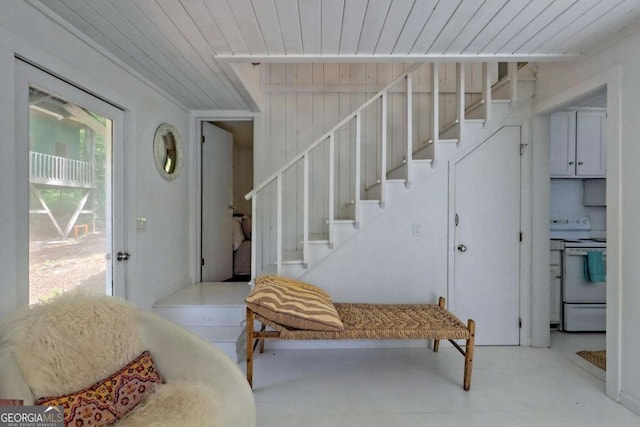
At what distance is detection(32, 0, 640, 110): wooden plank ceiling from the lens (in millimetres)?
1684

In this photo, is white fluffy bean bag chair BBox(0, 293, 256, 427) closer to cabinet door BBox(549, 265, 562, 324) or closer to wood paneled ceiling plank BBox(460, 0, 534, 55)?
wood paneled ceiling plank BBox(460, 0, 534, 55)

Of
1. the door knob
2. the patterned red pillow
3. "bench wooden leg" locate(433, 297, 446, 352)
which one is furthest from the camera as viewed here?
"bench wooden leg" locate(433, 297, 446, 352)

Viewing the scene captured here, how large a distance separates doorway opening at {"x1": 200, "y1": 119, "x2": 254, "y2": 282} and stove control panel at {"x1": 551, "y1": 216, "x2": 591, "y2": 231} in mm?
3788

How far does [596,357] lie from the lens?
9.00 feet

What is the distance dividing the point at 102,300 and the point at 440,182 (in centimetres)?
266

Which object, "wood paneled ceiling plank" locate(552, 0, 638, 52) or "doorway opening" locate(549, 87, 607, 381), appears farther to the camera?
"doorway opening" locate(549, 87, 607, 381)

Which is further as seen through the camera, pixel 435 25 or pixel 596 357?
pixel 596 357

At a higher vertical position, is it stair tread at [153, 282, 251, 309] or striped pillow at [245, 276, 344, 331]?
striped pillow at [245, 276, 344, 331]

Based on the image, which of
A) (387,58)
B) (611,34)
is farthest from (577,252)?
(387,58)

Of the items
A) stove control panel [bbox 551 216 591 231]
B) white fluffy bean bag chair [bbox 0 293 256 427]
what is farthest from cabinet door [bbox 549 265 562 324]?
white fluffy bean bag chair [bbox 0 293 256 427]

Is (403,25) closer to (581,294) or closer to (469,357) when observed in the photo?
(469,357)

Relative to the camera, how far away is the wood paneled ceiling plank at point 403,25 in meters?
1.68

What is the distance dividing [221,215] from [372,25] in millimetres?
3029

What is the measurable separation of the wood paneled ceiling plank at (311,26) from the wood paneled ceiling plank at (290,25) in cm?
3
